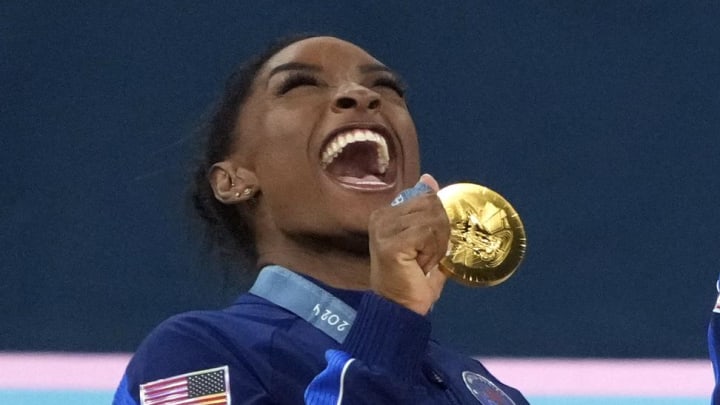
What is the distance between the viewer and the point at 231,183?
53.8 inches

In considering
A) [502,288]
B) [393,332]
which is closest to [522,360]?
[502,288]

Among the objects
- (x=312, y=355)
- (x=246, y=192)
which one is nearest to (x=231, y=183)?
(x=246, y=192)

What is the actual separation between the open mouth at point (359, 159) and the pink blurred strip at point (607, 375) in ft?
2.54

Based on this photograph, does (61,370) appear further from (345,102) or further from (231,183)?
(345,102)

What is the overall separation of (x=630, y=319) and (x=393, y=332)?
107 centimetres

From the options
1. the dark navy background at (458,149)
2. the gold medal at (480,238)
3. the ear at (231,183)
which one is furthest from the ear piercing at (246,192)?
the dark navy background at (458,149)

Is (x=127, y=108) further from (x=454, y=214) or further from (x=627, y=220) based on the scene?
(x=454, y=214)

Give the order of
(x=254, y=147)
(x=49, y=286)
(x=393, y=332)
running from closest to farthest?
(x=393, y=332), (x=254, y=147), (x=49, y=286)

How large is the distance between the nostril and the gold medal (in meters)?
0.13

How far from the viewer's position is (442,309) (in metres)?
2.06

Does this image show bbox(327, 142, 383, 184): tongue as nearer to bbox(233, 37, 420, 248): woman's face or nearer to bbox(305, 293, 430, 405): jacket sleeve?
bbox(233, 37, 420, 248): woman's face

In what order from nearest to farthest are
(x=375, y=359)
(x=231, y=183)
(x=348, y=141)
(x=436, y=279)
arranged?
1. (x=375, y=359)
2. (x=436, y=279)
3. (x=348, y=141)
4. (x=231, y=183)

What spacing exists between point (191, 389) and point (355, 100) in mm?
328

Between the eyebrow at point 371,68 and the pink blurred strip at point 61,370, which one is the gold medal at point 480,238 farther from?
the pink blurred strip at point 61,370
